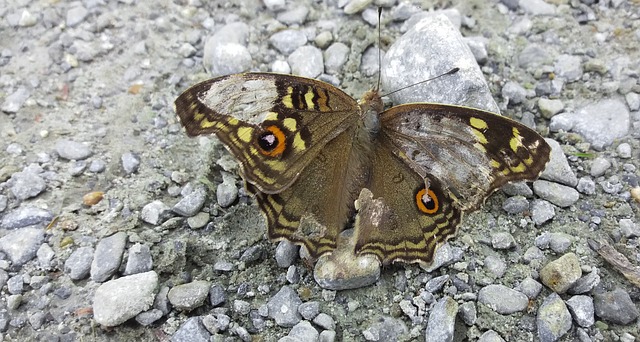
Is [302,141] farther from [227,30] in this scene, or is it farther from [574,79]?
[574,79]

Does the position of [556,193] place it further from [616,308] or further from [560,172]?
[616,308]

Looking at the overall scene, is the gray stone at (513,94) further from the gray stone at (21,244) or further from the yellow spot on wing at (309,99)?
the gray stone at (21,244)

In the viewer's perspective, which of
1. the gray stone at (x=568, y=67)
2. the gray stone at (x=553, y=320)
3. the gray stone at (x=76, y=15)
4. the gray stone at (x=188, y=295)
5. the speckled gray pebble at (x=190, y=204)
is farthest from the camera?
the gray stone at (x=76, y=15)

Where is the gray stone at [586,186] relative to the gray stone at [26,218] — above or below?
above

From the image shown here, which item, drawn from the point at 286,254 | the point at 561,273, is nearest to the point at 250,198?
the point at 286,254

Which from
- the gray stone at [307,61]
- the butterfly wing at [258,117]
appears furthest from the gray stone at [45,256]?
the gray stone at [307,61]

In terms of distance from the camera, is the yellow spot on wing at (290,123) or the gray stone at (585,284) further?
the yellow spot on wing at (290,123)

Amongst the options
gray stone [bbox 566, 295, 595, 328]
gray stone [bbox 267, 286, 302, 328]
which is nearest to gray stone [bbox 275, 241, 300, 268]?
gray stone [bbox 267, 286, 302, 328]
